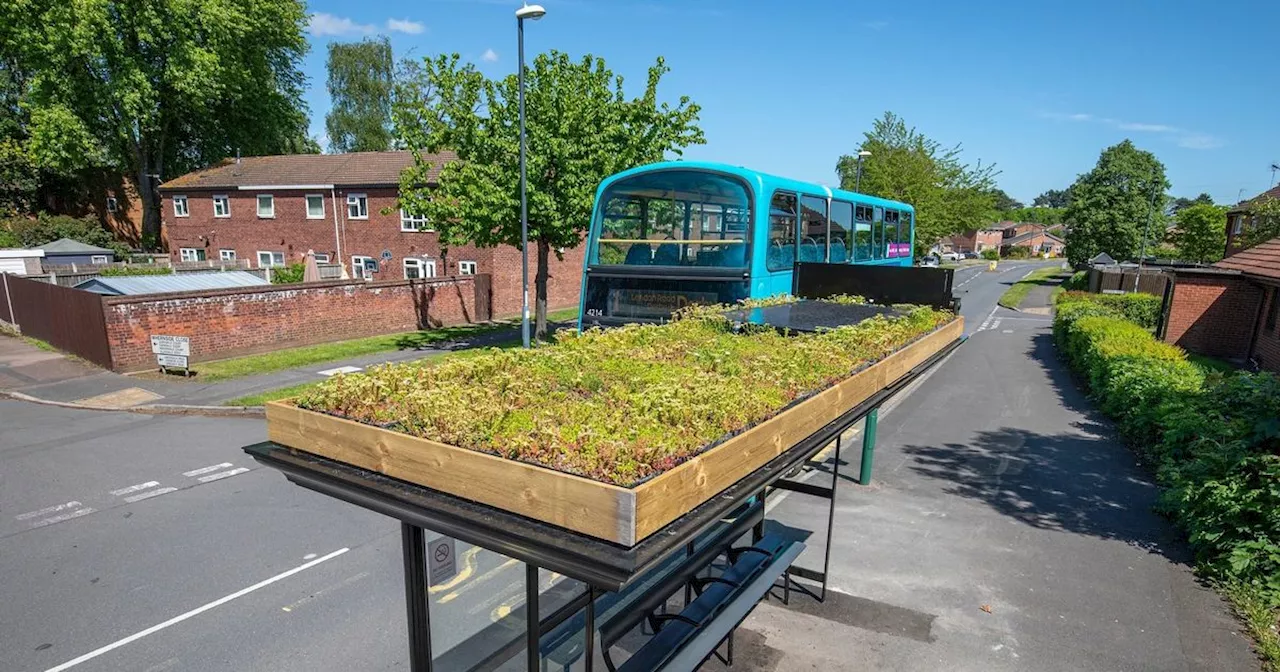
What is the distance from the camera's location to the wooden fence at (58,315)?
1445 cm

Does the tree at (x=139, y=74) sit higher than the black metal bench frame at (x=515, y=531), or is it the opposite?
the tree at (x=139, y=74)

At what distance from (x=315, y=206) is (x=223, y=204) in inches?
259

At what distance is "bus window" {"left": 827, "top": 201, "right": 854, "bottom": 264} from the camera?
11062mm

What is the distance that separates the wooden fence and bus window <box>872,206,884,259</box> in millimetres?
16924

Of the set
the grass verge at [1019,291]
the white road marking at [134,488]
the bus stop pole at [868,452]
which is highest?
the bus stop pole at [868,452]

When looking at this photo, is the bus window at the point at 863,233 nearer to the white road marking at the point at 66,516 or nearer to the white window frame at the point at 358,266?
the white road marking at the point at 66,516

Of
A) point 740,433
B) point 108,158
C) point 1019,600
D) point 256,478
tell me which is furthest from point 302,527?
point 108,158

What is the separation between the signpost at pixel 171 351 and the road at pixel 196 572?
3972 mm

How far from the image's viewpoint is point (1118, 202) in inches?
1821

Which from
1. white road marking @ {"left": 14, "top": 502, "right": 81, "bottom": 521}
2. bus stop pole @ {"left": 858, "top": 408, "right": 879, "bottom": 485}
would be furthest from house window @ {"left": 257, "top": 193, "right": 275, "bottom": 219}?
bus stop pole @ {"left": 858, "top": 408, "right": 879, "bottom": 485}

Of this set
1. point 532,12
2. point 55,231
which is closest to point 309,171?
point 55,231

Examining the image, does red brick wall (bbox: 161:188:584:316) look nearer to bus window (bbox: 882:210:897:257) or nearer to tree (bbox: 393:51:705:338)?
tree (bbox: 393:51:705:338)

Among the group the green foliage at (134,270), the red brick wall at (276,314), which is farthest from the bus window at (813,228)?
the green foliage at (134,270)

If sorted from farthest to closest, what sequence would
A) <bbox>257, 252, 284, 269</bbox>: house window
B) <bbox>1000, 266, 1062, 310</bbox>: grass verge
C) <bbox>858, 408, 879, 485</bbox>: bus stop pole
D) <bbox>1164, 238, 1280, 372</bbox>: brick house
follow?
<bbox>1000, 266, 1062, 310</bbox>: grass verge → <bbox>257, 252, 284, 269</bbox>: house window → <bbox>1164, 238, 1280, 372</bbox>: brick house → <bbox>858, 408, 879, 485</bbox>: bus stop pole
